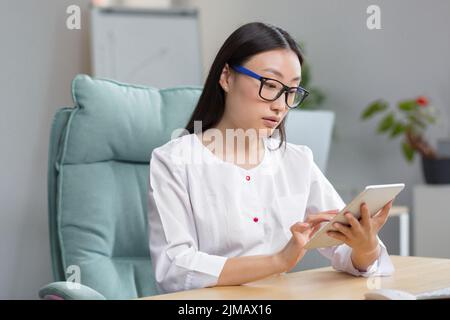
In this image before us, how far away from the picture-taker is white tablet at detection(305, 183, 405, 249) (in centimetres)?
121

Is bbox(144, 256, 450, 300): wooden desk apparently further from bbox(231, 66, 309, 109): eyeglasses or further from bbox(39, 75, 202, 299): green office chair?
bbox(39, 75, 202, 299): green office chair

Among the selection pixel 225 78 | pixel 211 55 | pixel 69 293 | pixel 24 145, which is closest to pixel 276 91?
pixel 225 78

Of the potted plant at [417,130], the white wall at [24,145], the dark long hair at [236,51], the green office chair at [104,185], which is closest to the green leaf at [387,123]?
the potted plant at [417,130]

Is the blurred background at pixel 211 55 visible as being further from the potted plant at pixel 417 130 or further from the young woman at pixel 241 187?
the young woman at pixel 241 187

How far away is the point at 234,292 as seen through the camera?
1258mm

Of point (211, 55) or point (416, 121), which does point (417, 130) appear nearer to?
point (416, 121)

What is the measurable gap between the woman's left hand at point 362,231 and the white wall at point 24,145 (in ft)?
5.61

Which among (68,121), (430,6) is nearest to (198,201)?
(68,121)

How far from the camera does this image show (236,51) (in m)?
1.52

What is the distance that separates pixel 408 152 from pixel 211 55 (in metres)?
1.65

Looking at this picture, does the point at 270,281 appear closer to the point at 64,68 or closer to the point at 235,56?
the point at 235,56

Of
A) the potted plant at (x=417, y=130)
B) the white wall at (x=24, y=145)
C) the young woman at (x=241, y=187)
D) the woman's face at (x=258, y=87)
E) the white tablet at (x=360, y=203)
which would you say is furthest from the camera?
the potted plant at (x=417, y=130)

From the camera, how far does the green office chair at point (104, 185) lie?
1.77 m
